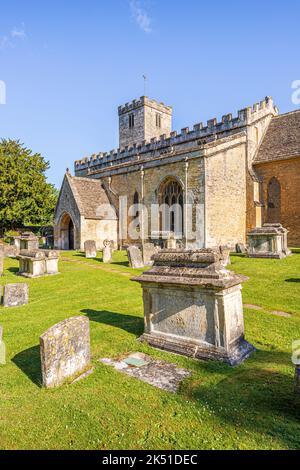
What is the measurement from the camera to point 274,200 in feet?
75.3

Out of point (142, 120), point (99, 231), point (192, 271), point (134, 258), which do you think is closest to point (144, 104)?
point (142, 120)

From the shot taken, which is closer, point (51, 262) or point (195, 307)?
point (195, 307)

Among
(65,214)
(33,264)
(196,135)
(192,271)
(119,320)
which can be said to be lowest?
(119,320)

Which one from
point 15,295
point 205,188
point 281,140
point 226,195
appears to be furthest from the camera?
point 281,140

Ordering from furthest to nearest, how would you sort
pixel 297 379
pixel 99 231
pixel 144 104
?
pixel 144 104, pixel 99 231, pixel 297 379

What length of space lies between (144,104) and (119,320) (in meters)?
37.2

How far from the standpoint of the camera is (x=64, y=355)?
4.47 meters

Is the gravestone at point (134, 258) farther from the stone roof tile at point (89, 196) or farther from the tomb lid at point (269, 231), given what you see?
the stone roof tile at point (89, 196)

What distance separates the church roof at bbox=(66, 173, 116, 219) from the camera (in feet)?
80.6

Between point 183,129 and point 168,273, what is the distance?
25.1m

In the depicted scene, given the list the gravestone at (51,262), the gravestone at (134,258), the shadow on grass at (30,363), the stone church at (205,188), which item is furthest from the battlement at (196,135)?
the shadow on grass at (30,363)

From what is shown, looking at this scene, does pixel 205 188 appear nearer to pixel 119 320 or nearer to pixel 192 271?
pixel 119 320

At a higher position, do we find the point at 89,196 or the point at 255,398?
the point at 89,196

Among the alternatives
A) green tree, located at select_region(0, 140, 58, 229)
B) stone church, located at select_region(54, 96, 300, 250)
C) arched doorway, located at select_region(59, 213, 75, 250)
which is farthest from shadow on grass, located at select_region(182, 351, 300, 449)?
green tree, located at select_region(0, 140, 58, 229)
